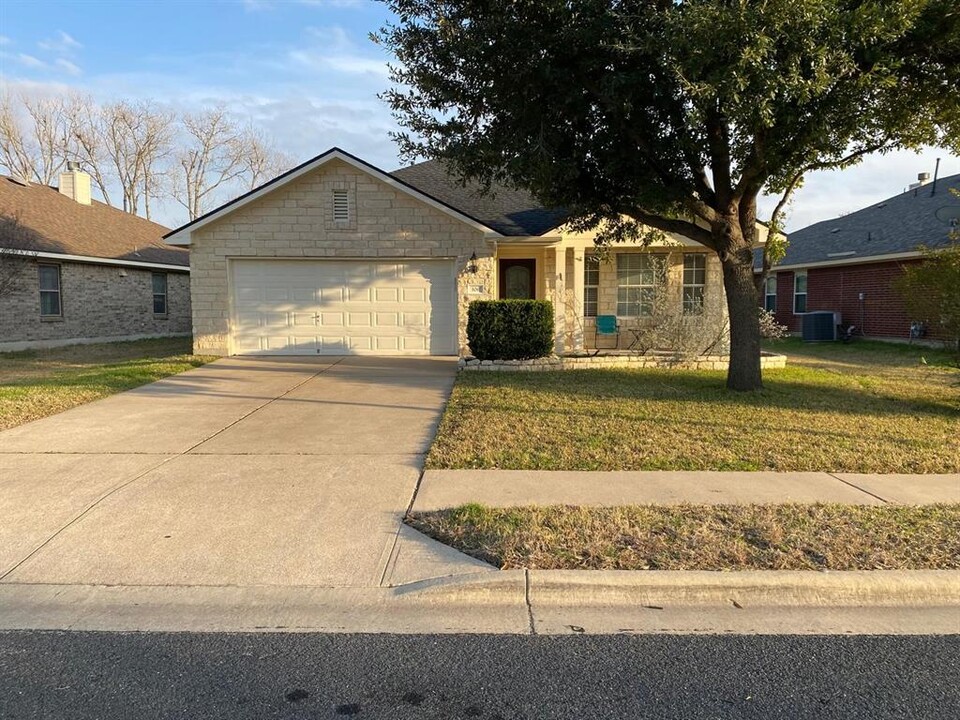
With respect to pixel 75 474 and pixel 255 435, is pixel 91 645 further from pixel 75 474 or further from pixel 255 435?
pixel 255 435

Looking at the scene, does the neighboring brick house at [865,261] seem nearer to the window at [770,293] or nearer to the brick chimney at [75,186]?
the window at [770,293]

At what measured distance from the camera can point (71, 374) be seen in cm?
→ 1216

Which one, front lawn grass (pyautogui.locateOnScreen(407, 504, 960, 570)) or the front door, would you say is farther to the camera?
the front door

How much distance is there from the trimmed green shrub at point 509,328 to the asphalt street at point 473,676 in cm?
914

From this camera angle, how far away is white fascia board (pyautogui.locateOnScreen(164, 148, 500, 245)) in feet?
46.6

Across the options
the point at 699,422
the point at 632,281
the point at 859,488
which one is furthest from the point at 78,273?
the point at 859,488

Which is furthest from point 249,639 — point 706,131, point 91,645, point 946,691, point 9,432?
point 706,131

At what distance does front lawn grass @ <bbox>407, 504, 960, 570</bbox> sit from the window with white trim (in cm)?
2089

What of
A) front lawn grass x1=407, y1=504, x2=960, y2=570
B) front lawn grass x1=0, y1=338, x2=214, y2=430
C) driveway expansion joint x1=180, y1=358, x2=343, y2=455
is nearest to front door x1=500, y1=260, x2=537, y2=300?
driveway expansion joint x1=180, y1=358, x2=343, y2=455

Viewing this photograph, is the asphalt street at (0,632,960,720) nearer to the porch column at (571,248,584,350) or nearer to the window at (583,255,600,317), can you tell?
the porch column at (571,248,584,350)

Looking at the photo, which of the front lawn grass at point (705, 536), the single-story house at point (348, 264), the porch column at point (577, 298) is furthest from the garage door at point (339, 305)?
the front lawn grass at point (705, 536)

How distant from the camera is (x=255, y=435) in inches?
295

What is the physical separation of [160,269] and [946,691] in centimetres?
2416

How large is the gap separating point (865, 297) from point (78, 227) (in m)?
25.1
